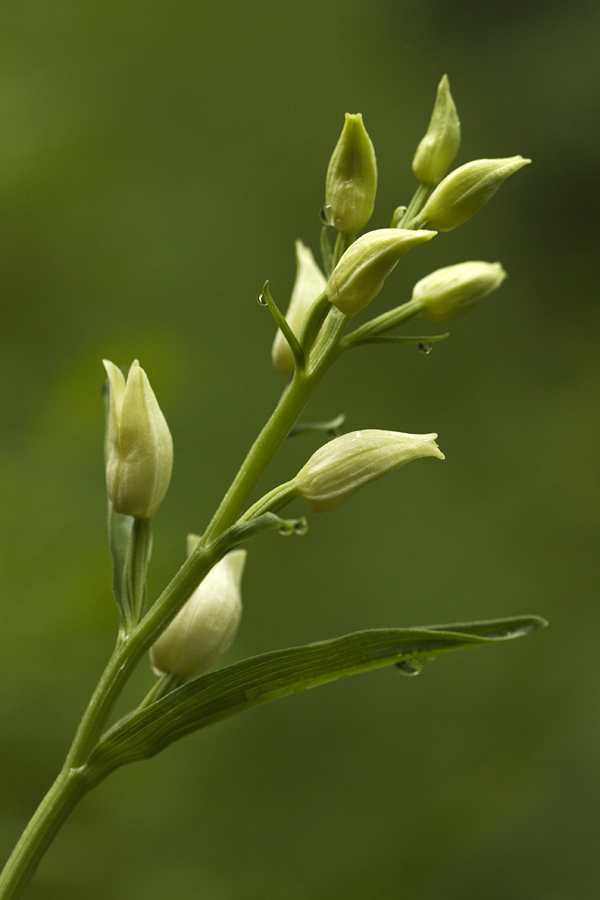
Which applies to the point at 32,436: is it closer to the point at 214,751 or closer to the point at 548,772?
the point at 214,751

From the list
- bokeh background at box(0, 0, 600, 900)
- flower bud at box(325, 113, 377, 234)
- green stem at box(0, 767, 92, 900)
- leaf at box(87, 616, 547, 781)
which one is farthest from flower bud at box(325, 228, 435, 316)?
bokeh background at box(0, 0, 600, 900)

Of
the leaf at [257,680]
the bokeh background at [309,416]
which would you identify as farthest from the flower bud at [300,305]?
the bokeh background at [309,416]

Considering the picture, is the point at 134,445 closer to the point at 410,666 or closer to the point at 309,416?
the point at 410,666

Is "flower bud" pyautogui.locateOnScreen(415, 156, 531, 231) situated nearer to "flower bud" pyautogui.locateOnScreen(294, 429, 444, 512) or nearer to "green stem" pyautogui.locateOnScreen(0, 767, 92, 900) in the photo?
"flower bud" pyautogui.locateOnScreen(294, 429, 444, 512)

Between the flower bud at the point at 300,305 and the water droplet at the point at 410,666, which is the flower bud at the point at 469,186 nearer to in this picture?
the flower bud at the point at 300,305

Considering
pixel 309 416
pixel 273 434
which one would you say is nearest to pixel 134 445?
pixel 273 434
